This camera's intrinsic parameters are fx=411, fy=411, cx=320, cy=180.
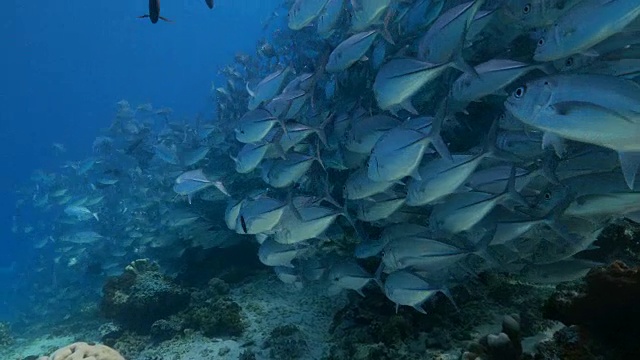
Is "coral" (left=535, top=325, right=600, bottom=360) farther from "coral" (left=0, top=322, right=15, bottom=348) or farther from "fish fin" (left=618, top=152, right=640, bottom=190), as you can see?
"coral" (left=0, top=322, right=15, bottom=348)

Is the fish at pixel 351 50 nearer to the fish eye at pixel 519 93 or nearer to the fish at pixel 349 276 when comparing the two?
the fish at pixel 349 276

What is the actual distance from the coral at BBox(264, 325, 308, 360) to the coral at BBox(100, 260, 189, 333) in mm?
2701

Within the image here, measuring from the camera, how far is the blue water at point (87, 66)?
78.8m

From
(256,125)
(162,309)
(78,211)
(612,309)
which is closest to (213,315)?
(162,309)

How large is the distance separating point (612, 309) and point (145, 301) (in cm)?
716

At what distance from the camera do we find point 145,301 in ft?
24.8

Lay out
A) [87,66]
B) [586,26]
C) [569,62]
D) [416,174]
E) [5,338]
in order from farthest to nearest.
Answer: [87,66]
[5,338]
[569,62]
[416,174]
[586,26]

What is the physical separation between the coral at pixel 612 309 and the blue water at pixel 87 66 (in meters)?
56.5

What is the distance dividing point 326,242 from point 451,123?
278 cm

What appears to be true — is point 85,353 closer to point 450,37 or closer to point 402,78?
point 402,78

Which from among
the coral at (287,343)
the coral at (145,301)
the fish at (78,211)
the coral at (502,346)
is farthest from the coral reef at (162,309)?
the fish at (78,211)

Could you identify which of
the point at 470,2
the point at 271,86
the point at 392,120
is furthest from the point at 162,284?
the point at 470,2

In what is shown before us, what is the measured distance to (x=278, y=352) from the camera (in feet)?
17.2

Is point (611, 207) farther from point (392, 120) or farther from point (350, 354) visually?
point (350, 354)
